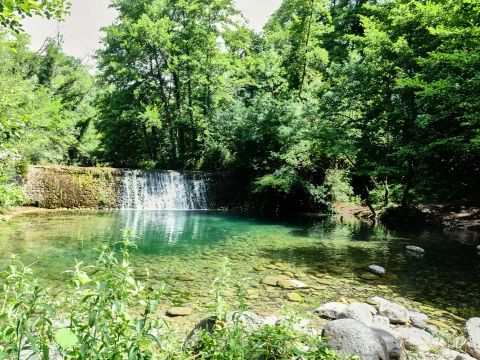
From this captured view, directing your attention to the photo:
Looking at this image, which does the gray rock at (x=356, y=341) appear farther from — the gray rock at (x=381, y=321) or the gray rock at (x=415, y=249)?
the gray rock at (x=415, y=249)

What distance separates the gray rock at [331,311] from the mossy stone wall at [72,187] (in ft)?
48.1

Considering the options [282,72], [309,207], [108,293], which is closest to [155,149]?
[282,72]

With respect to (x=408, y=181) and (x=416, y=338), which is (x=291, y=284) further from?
(x=408, y=181)

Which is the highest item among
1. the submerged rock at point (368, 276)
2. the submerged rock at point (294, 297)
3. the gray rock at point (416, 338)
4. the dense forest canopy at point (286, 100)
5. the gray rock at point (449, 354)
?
the dense forest canopy at point (286, 100)

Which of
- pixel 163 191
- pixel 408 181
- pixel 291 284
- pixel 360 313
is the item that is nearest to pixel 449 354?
pixel 360 313

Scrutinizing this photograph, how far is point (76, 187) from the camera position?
1639cm

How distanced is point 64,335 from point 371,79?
15.0m

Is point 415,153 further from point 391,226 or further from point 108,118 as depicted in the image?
point 108,118

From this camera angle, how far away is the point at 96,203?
55.5 ft

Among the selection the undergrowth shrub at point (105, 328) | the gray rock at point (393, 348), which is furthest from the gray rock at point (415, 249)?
the undergrowth shrub at point (105, 328)

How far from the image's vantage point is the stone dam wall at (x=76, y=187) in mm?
15438

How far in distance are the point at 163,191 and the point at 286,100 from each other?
8.20m

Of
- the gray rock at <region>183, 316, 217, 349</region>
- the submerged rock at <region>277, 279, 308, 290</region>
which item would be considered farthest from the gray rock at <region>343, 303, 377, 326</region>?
the gray rock at <region>183, 316, 217, 349</region>

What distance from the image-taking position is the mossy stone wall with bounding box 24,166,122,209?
15.4 m
